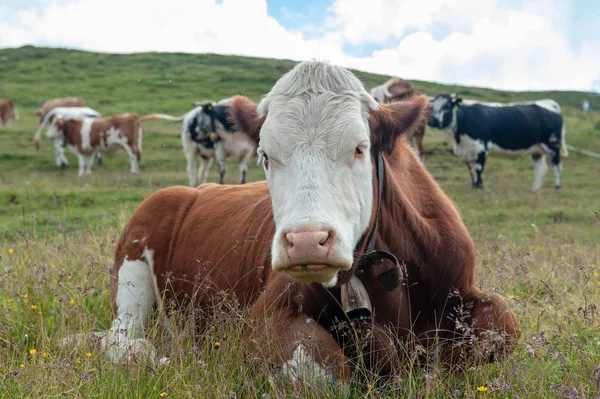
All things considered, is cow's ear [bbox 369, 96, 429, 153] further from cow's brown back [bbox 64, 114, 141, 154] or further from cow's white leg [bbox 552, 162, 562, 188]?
cow's brown back [bbox 64, 114, 141, 154]

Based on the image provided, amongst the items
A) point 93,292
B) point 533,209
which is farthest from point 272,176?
point 533,209

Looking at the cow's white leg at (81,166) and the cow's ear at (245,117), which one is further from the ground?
the cow's ear at (245,117)

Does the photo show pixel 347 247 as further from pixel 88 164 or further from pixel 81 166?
pixel 88 164

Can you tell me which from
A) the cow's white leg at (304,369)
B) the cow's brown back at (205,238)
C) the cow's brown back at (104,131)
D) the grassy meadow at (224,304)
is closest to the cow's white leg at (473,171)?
the grassy meadow at (224,304)

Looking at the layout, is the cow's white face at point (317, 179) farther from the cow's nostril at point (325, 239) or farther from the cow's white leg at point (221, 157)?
the cow's white leg at point (221, 157)

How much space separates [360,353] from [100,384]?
51.7 inches

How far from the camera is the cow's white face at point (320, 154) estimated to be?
2.74 m

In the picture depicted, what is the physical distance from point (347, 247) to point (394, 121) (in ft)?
3.20

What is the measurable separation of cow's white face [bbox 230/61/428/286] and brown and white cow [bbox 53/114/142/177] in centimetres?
1820

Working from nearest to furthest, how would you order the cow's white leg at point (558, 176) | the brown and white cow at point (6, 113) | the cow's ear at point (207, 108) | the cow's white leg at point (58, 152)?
the cow's white leg at point (558, 176) → the cow's ear at point (207, 108) → the cow's white leg at point (58, 152) → the brown and white cow at point (6, 113)

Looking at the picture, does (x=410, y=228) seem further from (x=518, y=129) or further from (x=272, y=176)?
(x=518, y=129)

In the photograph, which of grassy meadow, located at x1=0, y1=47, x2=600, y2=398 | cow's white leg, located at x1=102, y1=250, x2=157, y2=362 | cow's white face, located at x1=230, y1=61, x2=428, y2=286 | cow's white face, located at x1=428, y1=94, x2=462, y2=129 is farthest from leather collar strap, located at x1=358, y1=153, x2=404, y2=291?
cow's white face, located at x1=428, y1=94, x2=462, y2=129

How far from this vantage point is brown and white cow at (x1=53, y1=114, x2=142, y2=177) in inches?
838

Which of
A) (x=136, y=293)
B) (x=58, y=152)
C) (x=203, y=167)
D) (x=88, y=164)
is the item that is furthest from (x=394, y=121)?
(x=58, y=152)
